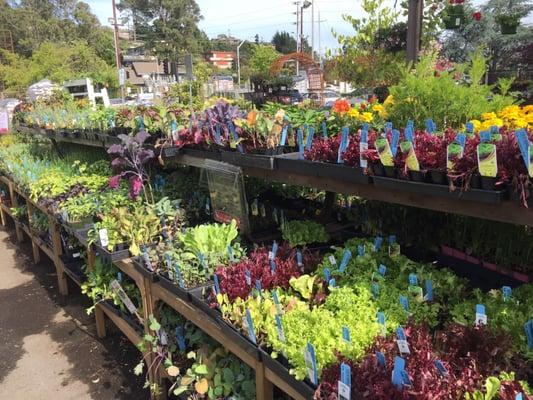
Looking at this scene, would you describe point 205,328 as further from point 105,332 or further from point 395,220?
point 105,332

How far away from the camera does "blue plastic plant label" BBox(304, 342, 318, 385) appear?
1.45 m

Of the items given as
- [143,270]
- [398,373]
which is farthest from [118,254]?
[398,373]

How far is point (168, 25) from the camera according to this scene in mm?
61156

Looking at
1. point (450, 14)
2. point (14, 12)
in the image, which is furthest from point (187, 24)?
point (450, 14)

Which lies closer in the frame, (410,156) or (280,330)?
(410,156)

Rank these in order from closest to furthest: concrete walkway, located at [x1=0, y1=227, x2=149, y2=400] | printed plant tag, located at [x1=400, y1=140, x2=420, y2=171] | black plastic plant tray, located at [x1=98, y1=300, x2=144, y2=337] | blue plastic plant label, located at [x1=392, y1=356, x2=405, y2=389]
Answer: blue plastic plant label, located at [x1=392, y1=356, x2=405, y2=389], printed plant tag, located at [x1=400, y1=140, x2=420, y2=171], black plastic plant tray, located at [x1=98, y1=300, x2=144, y2=337], concrete walkway, located at [x1=0, y1=227, x2=149, y2=400]

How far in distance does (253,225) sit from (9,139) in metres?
6.70

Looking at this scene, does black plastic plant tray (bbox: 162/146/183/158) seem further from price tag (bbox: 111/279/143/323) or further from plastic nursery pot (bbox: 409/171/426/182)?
plastic nursery pot (bbox: 409/171/426/182)

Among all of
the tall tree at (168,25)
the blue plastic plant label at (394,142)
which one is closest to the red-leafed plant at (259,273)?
the blue plastic plant label at (394,142)

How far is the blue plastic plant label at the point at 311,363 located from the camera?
145cm

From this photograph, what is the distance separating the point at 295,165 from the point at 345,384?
1.06 m

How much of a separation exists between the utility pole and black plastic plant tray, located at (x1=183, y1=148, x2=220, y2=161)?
166 cm

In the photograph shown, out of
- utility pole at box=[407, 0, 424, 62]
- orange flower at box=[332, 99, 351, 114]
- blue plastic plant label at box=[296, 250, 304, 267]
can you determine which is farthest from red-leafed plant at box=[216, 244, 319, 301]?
utility pole at box=[407, 0, 424, 62]

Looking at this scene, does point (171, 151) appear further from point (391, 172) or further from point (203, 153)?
point (391, 172)
